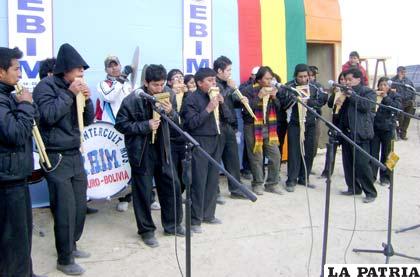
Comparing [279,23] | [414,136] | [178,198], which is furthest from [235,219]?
[414,136]

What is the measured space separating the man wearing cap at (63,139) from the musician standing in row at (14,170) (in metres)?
0.43

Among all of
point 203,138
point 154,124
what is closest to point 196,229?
point 203,138

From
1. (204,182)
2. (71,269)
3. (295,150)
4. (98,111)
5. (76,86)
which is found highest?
(76,86)

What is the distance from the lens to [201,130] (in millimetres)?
5527

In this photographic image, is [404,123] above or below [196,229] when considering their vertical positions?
above

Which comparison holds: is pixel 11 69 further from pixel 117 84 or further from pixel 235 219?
pixel 235 219

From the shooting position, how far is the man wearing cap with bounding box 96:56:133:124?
588 centimetres

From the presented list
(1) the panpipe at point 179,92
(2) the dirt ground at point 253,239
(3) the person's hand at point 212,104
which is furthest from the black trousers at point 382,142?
(3) the person's hand at point 212,104

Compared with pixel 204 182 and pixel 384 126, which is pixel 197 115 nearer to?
pixel 204 182

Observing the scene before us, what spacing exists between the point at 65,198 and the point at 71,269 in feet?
2.11

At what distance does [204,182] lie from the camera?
17.8 ft

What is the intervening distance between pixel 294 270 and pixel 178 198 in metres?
1.45

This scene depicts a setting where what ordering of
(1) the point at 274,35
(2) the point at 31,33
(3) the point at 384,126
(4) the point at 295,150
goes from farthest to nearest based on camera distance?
(1) the point at 274,35, (3) the point at 384,126, (4) the point at 295,150, (2) the point at 31,33

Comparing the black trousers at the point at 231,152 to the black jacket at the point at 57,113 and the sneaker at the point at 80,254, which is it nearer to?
the sneaker at the point at 80,254
